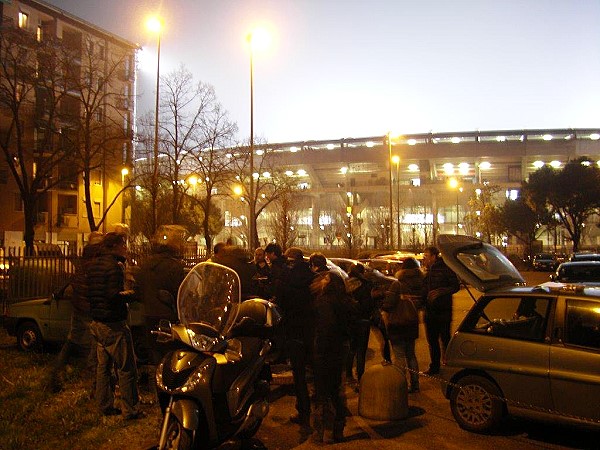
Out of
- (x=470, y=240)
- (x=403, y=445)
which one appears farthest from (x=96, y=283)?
(x=470, y=240)

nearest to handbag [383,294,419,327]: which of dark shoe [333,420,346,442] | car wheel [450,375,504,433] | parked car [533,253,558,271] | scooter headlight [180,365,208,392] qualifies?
car wheel [450,375,504,433]

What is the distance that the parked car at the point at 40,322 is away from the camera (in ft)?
32.2

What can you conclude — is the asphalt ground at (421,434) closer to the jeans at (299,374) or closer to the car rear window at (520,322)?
the jeans at (299,374)

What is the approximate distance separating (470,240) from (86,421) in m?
5.10

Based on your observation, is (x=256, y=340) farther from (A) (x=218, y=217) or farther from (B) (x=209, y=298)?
(A) (x=218, y=217)

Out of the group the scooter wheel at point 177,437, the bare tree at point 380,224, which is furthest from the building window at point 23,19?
the scooter wheel at point 177,437

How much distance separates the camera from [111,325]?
6352mm

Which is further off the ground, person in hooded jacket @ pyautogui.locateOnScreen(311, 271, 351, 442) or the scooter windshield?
the scooter windshield

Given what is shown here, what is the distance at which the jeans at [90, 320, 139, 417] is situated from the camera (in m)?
6.34

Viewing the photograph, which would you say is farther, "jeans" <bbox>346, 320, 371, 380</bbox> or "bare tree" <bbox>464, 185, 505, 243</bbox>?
"bare tree" <bbox>464, 185, 505, 243</bbox>

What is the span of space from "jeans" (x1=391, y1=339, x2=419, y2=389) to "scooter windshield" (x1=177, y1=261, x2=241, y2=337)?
327 cm

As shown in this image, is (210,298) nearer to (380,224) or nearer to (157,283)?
(157,283)

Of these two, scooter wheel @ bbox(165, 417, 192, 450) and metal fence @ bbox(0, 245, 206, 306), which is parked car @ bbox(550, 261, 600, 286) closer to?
metal fence @ bbox(0, 245, 206, 306)


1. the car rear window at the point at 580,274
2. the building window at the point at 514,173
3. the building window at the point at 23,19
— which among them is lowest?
the car rear window at the point at 580,274
